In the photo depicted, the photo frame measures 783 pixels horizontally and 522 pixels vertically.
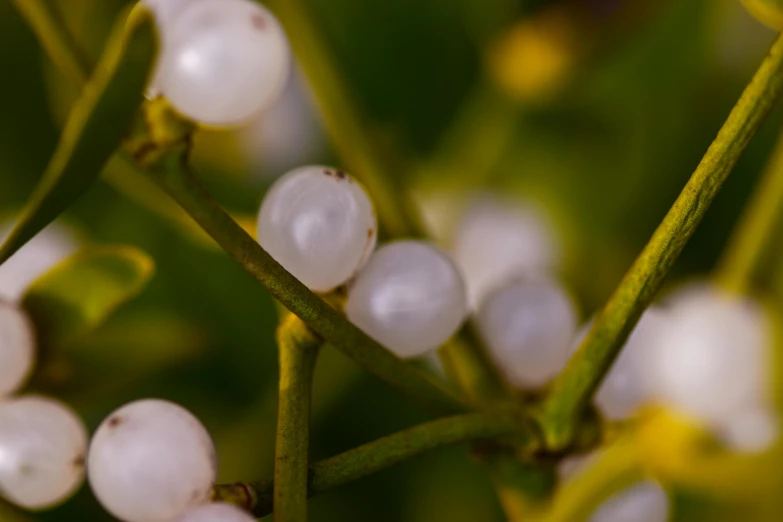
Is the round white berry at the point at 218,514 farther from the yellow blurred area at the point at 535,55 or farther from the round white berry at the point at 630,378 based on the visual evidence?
the yellow blurred area at the point at 535,55

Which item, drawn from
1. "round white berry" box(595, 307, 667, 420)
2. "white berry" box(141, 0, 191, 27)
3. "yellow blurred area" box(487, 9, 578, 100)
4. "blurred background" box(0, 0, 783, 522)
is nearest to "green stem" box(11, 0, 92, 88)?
"white berry" box(141, 0, 191, 27)

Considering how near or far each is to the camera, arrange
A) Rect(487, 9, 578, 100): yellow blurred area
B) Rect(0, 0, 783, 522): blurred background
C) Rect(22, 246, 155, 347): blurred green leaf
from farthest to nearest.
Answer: Rect(487, 9, 578, 100): yellow blurred area < Rect(0, 0, 783, 522): blurred background < Rect(22, 246, 155, 347): blurred green leaf

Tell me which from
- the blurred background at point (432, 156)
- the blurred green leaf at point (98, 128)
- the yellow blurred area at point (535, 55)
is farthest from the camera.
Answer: the yellow blurred area at point (535, 55)

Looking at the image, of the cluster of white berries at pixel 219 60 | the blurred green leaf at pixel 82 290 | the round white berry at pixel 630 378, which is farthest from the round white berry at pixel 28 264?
the round white berry at pixel 630 378

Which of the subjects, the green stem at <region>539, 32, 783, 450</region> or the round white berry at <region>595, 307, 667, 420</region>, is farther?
the round white berry at <region>595, 307, 667, 420</region>

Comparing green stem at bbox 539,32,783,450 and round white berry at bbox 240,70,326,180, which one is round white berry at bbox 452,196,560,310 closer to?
round white berry at bbox 240,70,326,180

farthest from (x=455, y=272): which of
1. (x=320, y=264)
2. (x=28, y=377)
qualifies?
Result: (x=28, y=377)
